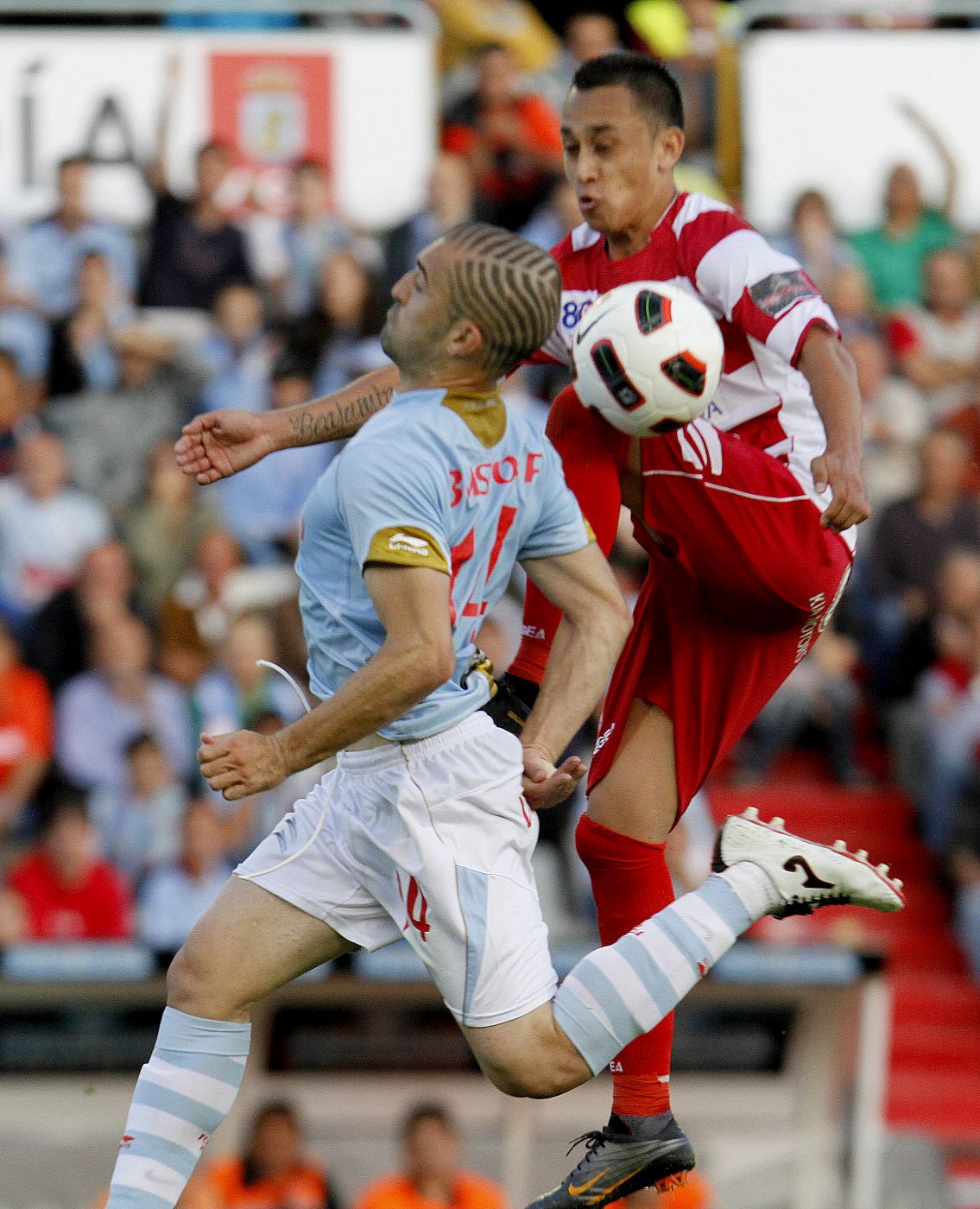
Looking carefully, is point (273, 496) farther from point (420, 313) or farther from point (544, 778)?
point (420, 313)

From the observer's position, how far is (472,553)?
5.12 meters

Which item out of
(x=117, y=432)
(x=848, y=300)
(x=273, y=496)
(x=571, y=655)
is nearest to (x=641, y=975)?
(x=571, y=655)

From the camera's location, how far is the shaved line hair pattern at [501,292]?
16.4 feet

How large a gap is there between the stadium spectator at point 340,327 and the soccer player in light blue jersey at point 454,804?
6812 millimetres

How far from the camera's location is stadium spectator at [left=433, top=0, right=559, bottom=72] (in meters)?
15.6

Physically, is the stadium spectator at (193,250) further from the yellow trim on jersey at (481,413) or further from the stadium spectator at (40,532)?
the yellow trim on jersey at (481,413)

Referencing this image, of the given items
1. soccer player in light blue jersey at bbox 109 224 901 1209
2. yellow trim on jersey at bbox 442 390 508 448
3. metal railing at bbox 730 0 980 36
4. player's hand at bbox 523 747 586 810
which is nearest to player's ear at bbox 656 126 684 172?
soccer player in light blue jersey at bbox 109 224 901 1209

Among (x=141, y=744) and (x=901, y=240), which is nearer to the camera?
(x=141, y=744)

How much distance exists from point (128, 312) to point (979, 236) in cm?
541

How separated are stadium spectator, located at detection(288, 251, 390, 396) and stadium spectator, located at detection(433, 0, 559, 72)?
3683 mm

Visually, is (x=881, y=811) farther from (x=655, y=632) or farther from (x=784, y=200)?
(x=655, y=632)

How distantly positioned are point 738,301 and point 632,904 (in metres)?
1.67

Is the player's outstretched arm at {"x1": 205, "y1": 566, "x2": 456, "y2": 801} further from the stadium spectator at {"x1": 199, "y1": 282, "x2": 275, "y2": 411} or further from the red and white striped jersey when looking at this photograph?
the stadium spectator at {"x1": 199, "y1": 282, "x2": 275, "y2": 411}

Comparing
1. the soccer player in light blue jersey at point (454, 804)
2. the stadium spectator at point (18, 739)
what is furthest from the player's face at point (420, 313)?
the stadium spectator at point (18, 739)
